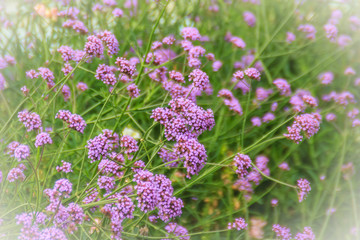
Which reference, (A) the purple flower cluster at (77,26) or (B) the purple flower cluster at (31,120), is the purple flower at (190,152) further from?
(A) the purple flower cluster at (77,26)

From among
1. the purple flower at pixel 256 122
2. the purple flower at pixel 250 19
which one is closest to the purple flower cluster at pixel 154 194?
the purple flower at pixel 256 122

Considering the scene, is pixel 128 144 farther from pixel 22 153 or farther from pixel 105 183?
pixel 22 153

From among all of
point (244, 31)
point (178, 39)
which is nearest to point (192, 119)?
point (178, 39)

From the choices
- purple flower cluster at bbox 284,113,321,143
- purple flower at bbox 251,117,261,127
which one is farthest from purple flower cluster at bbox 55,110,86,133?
purple flower at bbox 251,117,261,127

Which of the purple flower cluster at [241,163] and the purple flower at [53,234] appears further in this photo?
the purple flower cluster at [241,163]

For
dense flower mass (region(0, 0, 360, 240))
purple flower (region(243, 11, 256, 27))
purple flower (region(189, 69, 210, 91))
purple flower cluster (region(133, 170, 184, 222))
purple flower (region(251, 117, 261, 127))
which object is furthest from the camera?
purple flower (region(243, 11, 256, 27))

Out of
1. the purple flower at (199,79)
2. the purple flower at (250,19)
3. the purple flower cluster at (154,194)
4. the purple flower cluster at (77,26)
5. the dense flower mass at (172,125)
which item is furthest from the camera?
the purple flower at (250,19)

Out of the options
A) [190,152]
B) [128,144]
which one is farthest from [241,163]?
[128,144]

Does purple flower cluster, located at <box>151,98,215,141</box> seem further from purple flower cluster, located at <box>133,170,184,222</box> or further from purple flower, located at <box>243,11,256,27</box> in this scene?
purple flower, located at <box>243,11,256,27</box>

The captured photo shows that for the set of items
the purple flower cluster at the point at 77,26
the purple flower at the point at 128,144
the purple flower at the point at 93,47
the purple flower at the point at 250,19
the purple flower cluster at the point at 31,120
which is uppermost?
the purple flower at the point at 250,19

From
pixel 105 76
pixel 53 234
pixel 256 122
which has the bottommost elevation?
pixel 53 234

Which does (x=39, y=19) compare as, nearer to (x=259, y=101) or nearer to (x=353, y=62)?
(x=259, y=101)
